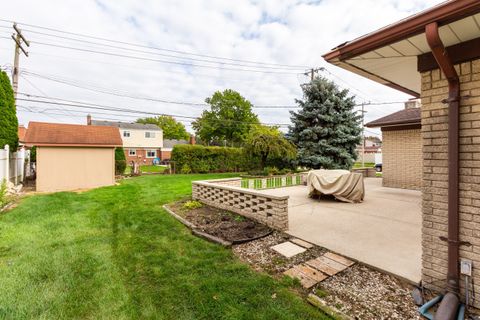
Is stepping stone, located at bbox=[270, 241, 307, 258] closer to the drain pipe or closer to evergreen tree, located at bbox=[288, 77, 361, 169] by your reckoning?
the drain pipe

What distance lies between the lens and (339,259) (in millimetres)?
3451

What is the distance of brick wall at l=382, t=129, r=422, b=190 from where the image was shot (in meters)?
9.34

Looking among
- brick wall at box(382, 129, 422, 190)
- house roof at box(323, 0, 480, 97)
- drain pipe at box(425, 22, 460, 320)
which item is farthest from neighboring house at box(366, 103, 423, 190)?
drain pipe at box(425, 22, 460, 320)

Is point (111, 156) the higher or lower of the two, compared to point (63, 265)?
higher

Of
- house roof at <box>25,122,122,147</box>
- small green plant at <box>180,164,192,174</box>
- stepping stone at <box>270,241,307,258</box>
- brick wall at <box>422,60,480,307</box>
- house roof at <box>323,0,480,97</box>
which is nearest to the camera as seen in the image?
house roof at <box>323,0,480,97</box>

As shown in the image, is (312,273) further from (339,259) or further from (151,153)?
(151,153)

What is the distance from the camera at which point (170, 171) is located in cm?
1712

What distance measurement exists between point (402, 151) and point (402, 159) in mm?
336

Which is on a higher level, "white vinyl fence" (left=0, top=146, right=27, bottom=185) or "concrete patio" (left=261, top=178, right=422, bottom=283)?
Result: "white vinyl fence" (left=0, top=146, right=27, bottom=185)

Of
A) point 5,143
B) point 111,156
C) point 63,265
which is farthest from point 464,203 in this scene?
point 5,143

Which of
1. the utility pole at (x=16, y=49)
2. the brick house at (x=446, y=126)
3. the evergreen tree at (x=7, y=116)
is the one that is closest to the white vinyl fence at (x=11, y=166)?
the evergreen tree at (x=7, y=116)

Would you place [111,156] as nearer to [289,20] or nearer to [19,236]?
[19,236]

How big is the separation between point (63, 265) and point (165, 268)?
1528mm

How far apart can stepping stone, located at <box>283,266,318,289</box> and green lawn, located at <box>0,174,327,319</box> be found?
0.67 ft
